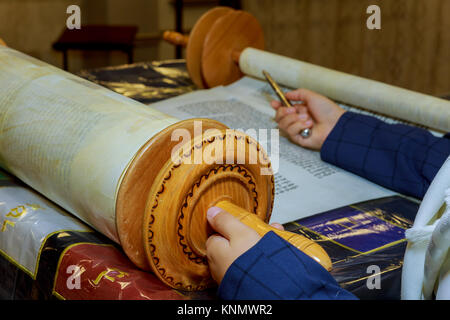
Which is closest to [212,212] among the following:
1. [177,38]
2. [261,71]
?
[261,71]

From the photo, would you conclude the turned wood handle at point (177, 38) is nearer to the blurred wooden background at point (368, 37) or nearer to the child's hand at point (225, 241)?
the child's hand at point (225, 241)

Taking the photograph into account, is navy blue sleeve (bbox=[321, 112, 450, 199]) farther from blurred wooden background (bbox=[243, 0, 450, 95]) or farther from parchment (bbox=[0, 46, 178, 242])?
blurred wooden background (bbox=[243, 0, 450, 95])

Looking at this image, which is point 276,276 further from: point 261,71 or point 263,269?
point 261,71

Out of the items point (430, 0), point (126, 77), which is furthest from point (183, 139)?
point (430, 0)

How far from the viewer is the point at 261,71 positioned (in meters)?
1.12

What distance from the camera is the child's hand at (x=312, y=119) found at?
0.87m

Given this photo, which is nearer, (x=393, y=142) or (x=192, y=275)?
(x=192, y=275)

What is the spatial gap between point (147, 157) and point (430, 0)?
2292 millimetres

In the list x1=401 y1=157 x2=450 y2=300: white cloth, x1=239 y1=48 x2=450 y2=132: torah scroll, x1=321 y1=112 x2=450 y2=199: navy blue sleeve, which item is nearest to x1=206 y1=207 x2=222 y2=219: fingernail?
x1=401 y1=157 x2=450 y2=300: white cloth

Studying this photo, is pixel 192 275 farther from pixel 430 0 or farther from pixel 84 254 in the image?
pixel 430 0

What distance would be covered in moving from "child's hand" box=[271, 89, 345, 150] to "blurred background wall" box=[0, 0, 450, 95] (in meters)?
1.74

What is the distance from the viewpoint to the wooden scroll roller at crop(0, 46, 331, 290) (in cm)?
45

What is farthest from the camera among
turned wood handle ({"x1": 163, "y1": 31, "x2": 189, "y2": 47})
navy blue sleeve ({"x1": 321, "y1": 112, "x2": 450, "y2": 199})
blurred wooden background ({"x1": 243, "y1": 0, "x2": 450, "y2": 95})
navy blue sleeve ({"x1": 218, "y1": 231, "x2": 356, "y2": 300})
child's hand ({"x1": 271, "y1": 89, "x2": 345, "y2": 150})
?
blurred wooden background ({"x1": 243, "y1": 0, "x2": 450, "y2": 95})
